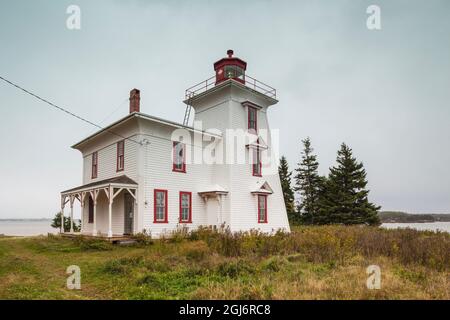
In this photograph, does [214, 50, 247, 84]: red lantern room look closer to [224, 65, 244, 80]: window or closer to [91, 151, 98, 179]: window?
[224, 65, 244, 80]: window

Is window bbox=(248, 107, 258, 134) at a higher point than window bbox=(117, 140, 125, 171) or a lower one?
higher

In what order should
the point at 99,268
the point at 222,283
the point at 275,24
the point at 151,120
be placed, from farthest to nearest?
the point at 275,24 → the point at 151,120 → the point at 99,268 → the point at 222,283

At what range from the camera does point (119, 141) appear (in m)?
20.1

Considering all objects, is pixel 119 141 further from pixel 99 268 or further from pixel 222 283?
pixel 222 283

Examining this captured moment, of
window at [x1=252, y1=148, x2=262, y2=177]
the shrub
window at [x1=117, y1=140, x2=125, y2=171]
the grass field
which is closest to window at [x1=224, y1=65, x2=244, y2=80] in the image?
window at [x1=252, y1=148, x2=262, y2=177]

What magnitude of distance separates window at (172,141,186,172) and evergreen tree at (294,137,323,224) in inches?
904

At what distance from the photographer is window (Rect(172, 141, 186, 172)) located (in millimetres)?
19625

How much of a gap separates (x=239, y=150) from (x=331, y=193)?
19.5 metres

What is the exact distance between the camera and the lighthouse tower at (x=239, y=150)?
813 inches

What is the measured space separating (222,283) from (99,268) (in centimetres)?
488

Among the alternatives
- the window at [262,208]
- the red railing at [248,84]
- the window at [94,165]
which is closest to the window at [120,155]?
the window at [94,165]

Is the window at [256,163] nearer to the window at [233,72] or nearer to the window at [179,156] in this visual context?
the window at [179,156]

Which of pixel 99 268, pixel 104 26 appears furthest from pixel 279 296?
pixel 104 26

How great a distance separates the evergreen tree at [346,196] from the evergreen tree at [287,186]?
3579 mm
